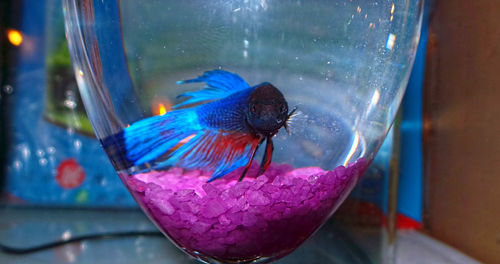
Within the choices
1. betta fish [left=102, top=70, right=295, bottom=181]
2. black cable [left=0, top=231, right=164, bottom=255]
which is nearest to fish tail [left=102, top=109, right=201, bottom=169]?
betta fish [left=102, top=70, right=295, bottom=181]

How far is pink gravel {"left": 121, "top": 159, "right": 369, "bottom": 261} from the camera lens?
0.30m

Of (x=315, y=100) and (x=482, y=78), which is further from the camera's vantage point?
(x=482, y=78)

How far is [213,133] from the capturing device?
0.33 meters

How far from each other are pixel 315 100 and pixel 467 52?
286 mm

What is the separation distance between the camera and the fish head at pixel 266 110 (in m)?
0.31

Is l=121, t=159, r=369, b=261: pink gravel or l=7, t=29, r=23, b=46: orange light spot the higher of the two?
l=7, t=29, r=23, b=46: orange light spot

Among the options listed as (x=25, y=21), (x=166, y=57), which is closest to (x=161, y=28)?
(x=166, y=57)

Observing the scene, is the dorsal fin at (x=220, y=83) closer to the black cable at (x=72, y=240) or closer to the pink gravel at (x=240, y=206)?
the pink gravel at (x=240, y=206)

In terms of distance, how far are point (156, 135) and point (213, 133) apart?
5cm

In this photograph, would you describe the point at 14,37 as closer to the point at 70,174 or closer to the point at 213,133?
the point at 70,174

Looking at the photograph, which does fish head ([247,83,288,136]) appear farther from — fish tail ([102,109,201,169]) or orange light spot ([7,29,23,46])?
orange light spot ([7,29,23,46])

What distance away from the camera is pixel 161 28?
0.35 m

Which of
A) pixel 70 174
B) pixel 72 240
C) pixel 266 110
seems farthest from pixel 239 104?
pixel 70 174

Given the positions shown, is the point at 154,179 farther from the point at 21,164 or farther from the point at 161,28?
the point at 21,164
